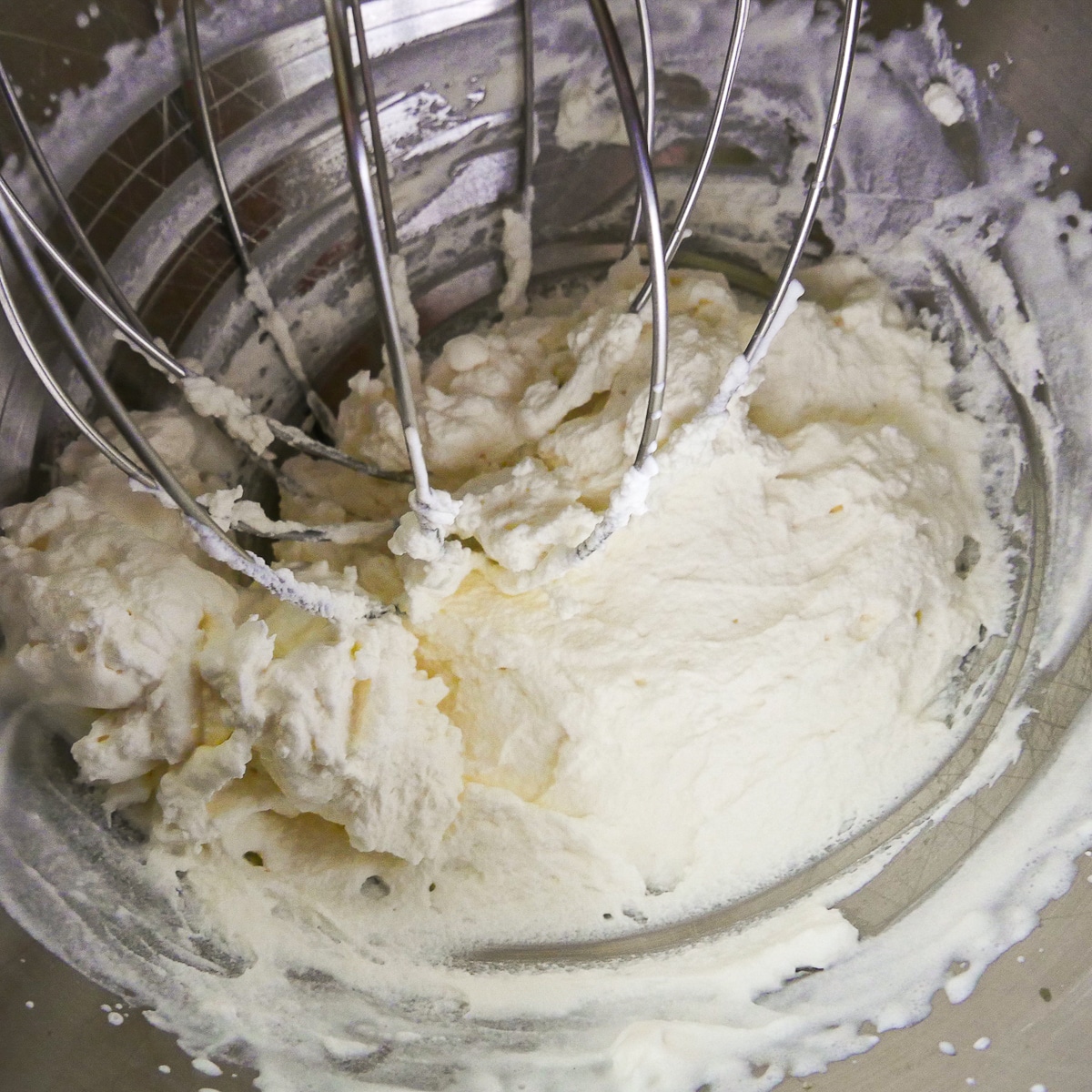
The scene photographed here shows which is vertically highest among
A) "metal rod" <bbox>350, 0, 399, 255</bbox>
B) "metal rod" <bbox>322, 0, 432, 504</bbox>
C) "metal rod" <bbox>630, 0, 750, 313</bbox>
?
"metal rod" <bbox>350, 0, 399, 255</bbox>

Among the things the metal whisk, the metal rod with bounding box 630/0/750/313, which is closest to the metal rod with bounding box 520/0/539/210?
the metal whisk

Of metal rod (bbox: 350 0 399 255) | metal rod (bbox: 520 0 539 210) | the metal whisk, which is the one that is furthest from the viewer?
metal rod (bbox: 520 0 539 210)

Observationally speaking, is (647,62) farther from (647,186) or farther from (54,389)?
(54,389)

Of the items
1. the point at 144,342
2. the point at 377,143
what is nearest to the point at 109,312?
the point at 144,342

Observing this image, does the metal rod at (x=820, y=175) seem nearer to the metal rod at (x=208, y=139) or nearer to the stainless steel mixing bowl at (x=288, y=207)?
the stainless steel mixing bowl at (x=288, y=207)

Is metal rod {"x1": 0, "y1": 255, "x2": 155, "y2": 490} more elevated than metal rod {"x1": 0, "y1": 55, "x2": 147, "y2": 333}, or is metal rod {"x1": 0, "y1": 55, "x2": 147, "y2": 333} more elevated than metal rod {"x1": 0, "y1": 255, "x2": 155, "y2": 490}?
metal rod {"x1": 0, "y1": 55, "x2": 147, "y2": 333}

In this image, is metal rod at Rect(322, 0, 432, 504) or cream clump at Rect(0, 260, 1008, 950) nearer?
metal rod at Rect(322, 0, 432, 504)

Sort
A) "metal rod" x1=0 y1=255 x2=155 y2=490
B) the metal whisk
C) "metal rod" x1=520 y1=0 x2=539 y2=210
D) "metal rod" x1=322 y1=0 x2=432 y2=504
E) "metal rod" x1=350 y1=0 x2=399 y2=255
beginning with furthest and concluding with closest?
"metal rod" x1=520 y1=0 x2=539 y2=210, "metal rod" x1=350 y1=0 x2=399 y2=255, "metal rod" x1=0 y1=255 x2=155 y2=490, the metal whisk, "metal rod" x1=322 y1=0 x2=432 y2=504

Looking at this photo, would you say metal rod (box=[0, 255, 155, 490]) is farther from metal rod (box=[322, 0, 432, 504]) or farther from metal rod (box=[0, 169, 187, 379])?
metal rod (box=[322, 0, 432, 504])
